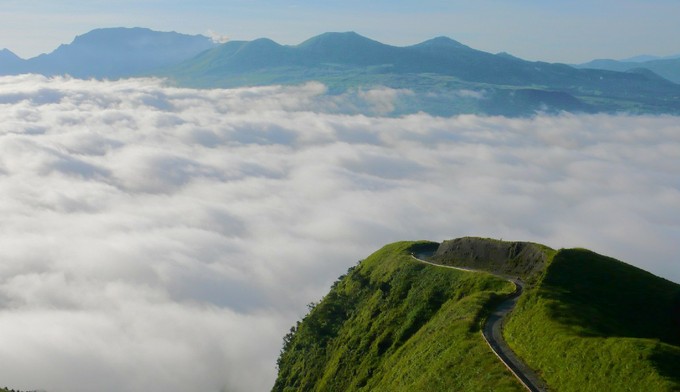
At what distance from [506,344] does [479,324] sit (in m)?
→ 5.26

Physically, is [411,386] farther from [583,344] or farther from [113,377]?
[113,377]

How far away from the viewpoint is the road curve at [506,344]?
45562 millimetres

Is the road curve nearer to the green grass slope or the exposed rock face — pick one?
the green grass slope

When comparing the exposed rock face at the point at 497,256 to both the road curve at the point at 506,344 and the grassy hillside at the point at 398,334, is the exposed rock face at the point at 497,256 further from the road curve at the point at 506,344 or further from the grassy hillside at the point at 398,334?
the grassy hillside at the point at 398,334

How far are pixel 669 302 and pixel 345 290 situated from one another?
46.5 meters

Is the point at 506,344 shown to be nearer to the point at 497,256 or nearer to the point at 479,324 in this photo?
the point at 479,324

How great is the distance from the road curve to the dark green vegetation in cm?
68

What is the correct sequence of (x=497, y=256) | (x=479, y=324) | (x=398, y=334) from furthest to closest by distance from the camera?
(x=497, y=256), (x=398, y=334), (x=479, y=324)

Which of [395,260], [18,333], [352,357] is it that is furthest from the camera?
[18,333]

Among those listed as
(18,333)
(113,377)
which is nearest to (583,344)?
(113,377)

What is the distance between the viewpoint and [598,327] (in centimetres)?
5297

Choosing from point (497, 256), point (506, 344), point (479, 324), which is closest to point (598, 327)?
point (506, 344)

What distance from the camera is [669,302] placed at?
61.7 meters

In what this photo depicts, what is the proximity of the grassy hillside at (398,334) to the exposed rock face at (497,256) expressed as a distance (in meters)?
3.74
